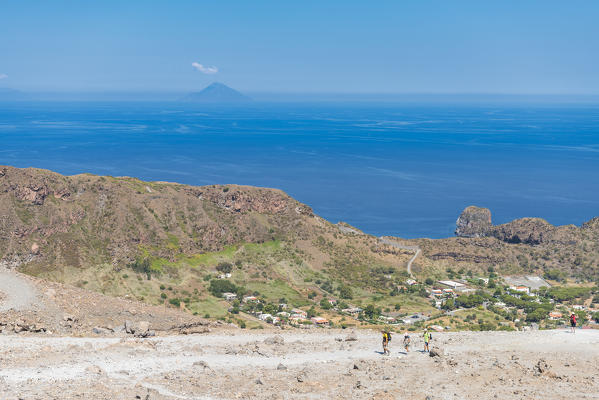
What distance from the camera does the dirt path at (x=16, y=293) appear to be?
22.8 m

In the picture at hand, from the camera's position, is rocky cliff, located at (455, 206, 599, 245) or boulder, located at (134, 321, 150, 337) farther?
rocky cliff, located at (455, 206, 599, 245)

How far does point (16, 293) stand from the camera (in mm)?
23906

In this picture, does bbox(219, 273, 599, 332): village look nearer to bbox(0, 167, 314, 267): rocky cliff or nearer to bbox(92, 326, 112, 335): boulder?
bbox(0, 167, 314, 267): rocky cliff

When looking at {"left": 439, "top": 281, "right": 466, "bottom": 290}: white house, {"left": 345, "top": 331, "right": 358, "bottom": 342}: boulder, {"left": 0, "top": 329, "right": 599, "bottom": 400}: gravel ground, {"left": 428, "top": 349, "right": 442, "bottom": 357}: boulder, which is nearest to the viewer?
{"left": 0, "top": 329, "right": 599, "bottom": 400}: gravel ground

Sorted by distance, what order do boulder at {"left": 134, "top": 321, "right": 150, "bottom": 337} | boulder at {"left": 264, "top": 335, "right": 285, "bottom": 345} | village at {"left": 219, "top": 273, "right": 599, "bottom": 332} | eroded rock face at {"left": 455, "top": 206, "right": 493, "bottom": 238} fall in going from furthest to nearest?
eroded rock face at {"left": 455, "top": 206, "right": 493, "bottom": 238} < village at {"left": 219, "top": 273, "right": 599, "bottom": 332} < boulder at {"left": 134, "top": 321, "right": 150, "bottom": 337} < boulder at {"left": 264, "top": 335, "right": 285, "bottom": 345}

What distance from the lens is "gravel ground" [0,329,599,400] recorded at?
16.4 metres

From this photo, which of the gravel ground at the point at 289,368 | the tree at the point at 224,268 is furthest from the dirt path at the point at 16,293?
the tree at the point at 224,268

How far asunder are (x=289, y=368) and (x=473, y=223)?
81.3 metres

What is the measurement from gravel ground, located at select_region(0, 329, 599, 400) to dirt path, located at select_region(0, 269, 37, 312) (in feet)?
9.91

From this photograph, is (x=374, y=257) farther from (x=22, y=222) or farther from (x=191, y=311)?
(x=22, y=222)

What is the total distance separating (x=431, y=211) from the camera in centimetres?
11531

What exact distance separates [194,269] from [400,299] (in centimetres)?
1872

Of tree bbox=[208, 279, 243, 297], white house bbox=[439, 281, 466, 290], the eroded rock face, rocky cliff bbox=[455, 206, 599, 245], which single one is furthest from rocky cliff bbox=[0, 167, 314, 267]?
the eroded rock face

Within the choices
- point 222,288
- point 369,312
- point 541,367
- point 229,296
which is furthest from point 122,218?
point 541,367
